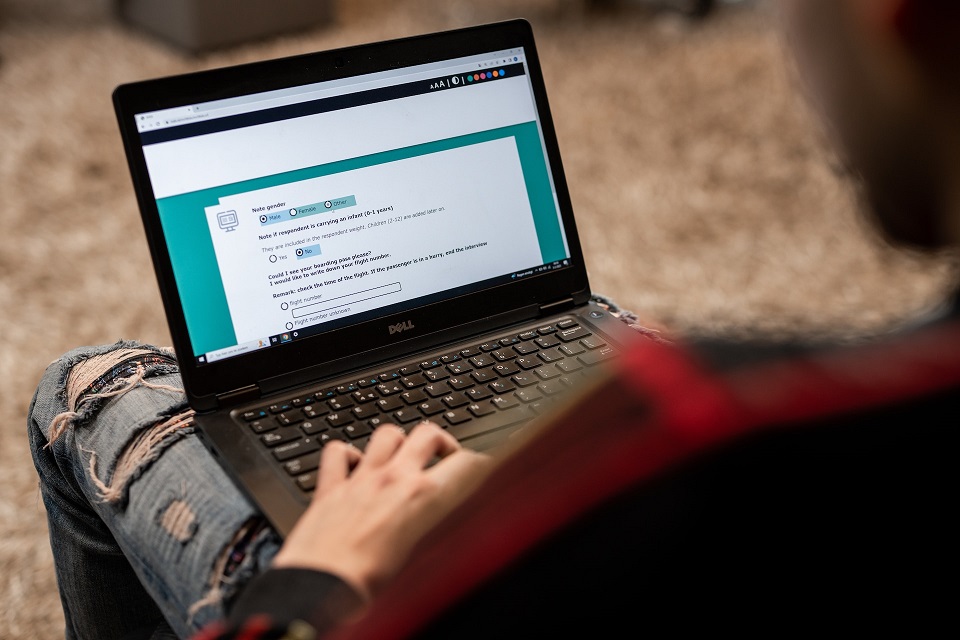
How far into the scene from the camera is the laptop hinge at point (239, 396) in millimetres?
806

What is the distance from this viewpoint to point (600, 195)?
2332 mm

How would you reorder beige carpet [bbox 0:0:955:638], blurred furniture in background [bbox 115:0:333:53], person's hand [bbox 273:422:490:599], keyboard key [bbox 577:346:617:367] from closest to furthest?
person's hand [bbox 273:422:490:599] → keyboard key [bbox 577:346:617:367] → beige carpet [bbox 0:0:955:638] → blurred furniture in background [bbox 115:0:333:53]

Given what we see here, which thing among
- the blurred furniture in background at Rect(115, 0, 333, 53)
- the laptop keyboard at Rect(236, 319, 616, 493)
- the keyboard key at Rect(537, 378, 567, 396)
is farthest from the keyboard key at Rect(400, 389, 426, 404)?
the blurred furniture in background at Rect(115, 0, 333, 53)

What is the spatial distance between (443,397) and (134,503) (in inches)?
10.0

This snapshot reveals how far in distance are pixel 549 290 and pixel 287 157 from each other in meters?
0.28

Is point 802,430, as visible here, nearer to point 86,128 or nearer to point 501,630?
point 501,630

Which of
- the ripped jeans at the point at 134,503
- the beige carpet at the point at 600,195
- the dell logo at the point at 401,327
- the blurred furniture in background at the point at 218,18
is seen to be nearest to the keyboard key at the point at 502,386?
the dell logo at the point at 401,327

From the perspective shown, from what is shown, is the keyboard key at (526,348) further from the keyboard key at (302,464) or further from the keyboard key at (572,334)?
the keyboard key at (302,464)

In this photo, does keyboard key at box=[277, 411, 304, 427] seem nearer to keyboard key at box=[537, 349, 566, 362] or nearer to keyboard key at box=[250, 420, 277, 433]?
keyboard key at box=[250, 420, 277, 433]

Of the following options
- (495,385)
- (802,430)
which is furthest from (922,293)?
(802,430)

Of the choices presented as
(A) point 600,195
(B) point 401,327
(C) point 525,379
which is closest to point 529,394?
(C) point 525,379

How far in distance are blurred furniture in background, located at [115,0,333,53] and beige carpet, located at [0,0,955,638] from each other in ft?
0.16

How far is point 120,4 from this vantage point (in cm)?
324

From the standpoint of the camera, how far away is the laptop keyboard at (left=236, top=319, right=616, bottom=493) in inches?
30.1
